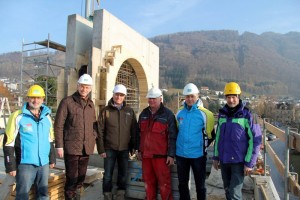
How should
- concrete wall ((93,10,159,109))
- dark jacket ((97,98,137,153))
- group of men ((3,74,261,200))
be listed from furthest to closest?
concrete wall ((93,10,159,109)) → dark jacket ((97,98,137,153)) → group of men ((3,74,261,200))

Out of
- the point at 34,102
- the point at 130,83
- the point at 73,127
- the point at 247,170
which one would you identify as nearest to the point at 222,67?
the point at 130,83

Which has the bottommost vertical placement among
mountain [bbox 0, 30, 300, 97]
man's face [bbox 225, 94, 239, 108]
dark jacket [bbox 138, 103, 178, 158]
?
dark jacket [bbox 138, 103, 178, 158]

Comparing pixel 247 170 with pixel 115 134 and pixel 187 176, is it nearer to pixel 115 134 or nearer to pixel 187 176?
pixel 187 176

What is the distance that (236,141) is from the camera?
11.1 feet

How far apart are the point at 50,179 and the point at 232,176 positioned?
2.72 m

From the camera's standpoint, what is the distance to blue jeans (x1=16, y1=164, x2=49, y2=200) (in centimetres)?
346

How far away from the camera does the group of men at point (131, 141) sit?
3.43 m

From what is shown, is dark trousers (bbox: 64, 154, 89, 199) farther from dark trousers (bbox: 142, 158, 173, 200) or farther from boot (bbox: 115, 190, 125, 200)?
dark trousers (bbox: 142, 158, 173, 200)

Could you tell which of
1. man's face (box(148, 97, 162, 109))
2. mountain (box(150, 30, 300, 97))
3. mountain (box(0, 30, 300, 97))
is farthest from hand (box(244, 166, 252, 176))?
mountain (box(150, 30, 300, 97))

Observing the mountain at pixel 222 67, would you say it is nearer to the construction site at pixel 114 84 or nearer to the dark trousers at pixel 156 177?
the construction site at pixel 114 84

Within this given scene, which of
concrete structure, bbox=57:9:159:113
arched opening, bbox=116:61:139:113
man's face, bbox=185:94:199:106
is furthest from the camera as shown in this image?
arched opening, bbox=116:61:139:113

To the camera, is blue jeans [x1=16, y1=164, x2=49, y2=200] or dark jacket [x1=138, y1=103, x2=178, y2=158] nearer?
blue jeans [x1=16, y1=164, x2=49, y2=200]

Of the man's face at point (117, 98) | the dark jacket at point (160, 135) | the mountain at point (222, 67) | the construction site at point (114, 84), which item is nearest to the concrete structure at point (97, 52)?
the construction site at point (114, 84)

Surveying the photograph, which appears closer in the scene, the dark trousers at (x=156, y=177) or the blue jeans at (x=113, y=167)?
the dark trousers at (x=156, y=177)
